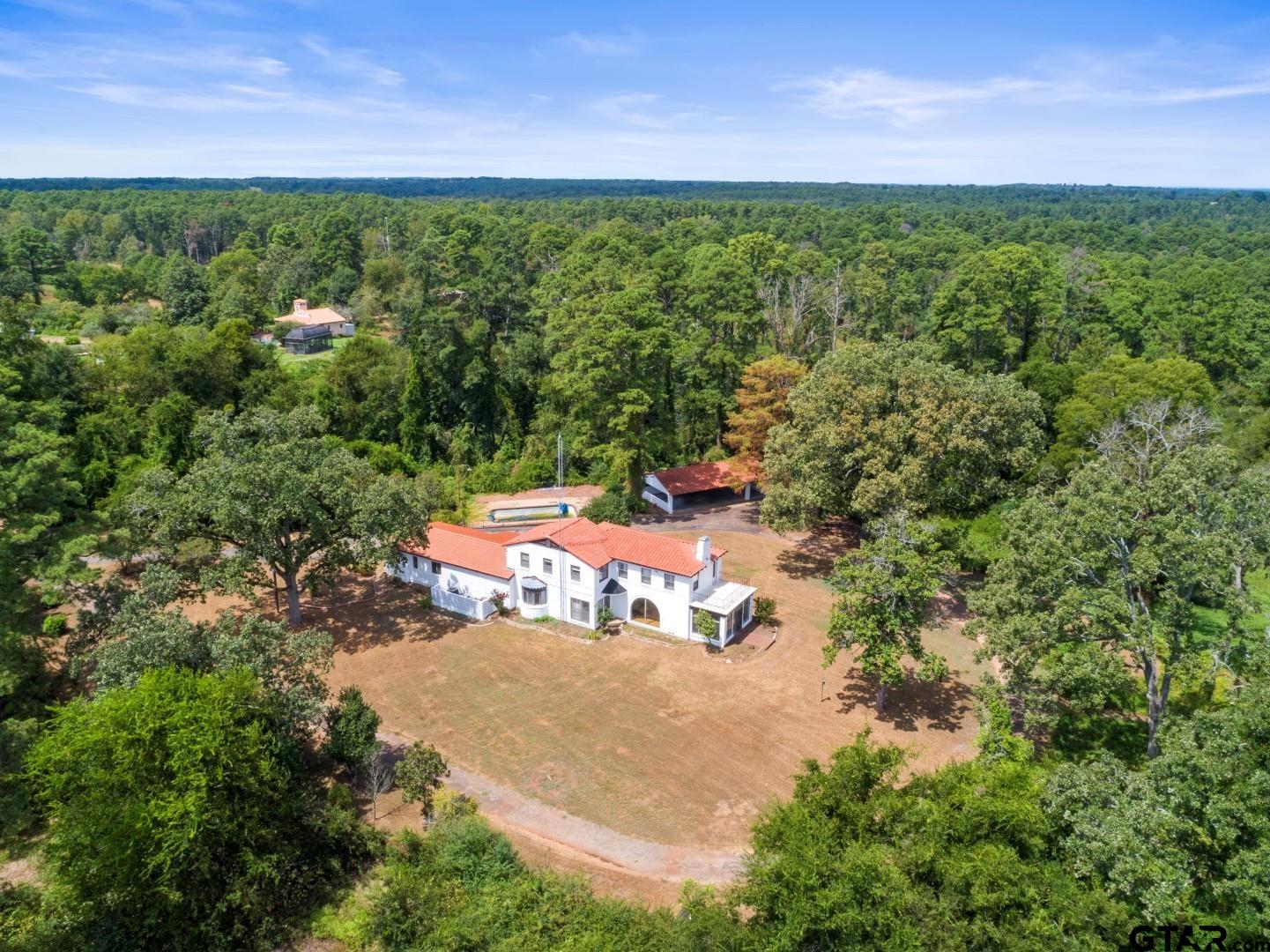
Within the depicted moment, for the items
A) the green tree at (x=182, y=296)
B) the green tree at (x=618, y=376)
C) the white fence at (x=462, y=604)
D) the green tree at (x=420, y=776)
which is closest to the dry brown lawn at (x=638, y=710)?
the white fence at (x=462, y=604)

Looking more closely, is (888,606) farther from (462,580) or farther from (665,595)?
(462,580)

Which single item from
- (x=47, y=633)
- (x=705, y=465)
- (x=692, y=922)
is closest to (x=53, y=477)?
(x=47, y=633)

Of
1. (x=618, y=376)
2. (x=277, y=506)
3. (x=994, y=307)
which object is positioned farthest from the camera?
(x=994, y=307)

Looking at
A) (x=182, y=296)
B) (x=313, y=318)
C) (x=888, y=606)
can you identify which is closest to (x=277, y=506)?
(x=888, y=606)

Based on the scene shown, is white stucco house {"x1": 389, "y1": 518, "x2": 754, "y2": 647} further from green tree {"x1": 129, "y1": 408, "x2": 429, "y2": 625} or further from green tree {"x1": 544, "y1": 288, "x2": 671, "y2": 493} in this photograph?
green tree {"x1": 544, "y1": 288, "x2": 671, "y2": 493}

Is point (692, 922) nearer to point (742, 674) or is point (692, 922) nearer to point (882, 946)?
Answer: point (882, 946)

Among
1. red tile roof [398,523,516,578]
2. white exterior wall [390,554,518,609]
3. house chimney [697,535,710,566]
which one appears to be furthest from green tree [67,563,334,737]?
house chimney [697,535,710,566]

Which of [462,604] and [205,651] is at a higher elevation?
[205,651]
